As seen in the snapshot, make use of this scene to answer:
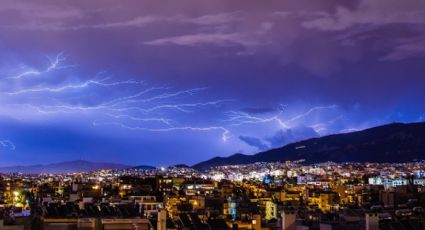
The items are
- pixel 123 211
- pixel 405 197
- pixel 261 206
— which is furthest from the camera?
pixel 405 197

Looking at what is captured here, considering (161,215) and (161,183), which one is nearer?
(161,215)

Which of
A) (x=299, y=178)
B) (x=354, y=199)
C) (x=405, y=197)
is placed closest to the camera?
(x=405, y=197)

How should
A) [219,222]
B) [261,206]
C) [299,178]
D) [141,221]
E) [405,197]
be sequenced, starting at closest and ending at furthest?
[141,221], [219,222], [261,206], [405,197], [299,178]

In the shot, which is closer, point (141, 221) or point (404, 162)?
point (141, 221)

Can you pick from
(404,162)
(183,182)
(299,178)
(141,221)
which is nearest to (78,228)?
(141,221)

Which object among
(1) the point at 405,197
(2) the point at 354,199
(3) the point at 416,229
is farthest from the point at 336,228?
(2) the point at 354,199

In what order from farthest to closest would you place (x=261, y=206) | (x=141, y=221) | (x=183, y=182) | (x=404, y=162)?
(x=404, y=162), (x=183, y=182), (x=261, y=206), (x=141, y=221)

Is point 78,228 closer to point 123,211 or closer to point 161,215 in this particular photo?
point 161,215

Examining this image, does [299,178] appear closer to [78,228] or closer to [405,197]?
[405,197]
